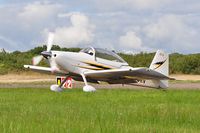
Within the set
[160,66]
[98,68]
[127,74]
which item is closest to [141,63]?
[160,66]

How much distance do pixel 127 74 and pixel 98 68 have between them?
1686 millimetres

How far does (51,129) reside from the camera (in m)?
7.20

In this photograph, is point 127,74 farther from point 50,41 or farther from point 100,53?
point 50,41

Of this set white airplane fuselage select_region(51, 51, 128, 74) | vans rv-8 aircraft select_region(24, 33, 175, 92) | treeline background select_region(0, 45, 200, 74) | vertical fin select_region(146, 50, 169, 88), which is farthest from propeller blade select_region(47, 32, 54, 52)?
treeline background select_region(0, 45, 200, 74)

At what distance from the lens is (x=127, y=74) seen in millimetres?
26016

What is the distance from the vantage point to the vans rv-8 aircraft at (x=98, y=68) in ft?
84.5

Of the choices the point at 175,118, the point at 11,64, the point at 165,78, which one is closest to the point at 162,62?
the point at 165,78

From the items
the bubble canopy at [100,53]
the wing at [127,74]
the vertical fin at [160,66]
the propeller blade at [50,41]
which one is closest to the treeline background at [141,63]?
the propeller blade at [50,41]

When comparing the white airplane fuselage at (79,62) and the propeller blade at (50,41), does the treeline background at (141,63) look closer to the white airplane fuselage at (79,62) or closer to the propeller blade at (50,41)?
the propeller blade at (50,41)

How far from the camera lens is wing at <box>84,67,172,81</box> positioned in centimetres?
2519

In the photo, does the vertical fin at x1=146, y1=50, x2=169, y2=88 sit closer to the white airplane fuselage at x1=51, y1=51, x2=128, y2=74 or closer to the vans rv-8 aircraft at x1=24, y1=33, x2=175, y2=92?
the vans rv-8 aircraft at x1=24, y1=33, x2=175, y2=92

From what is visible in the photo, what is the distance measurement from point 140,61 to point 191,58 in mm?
5559

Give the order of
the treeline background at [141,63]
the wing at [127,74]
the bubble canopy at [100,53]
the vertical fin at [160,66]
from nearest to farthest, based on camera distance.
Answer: the wing at [127,74], the bubble canopy at [100,53], the vertical fin at [160,66], the treeline background at [141,63]

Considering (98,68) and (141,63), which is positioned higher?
(141,63)
